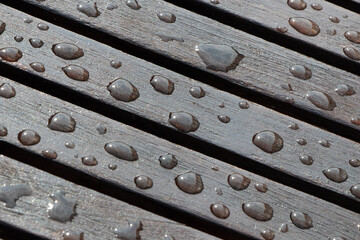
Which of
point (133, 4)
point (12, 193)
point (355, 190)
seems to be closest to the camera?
point (12, 193)

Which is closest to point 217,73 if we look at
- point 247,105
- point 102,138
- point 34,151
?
point 247,105

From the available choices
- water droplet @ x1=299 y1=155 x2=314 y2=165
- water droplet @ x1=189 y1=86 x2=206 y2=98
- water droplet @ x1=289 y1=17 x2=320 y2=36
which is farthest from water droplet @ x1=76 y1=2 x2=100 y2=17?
water droplet @ x1=299 y1=155 x2=314 y2=165

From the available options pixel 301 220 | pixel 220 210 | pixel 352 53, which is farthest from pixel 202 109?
→ pixel 352 53

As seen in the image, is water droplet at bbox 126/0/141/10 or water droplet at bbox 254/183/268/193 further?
water droplet at bbox 126/0/141/10

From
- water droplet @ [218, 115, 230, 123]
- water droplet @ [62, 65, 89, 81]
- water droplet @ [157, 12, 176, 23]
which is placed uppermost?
water droplet @ [157, 12, 176, 23]

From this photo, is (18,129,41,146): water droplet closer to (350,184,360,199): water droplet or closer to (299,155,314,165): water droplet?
(299,155,314,165): water droplet

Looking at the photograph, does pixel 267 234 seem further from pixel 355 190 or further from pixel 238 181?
pixel 355 190

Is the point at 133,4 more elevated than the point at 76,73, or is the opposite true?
the point at 133,4

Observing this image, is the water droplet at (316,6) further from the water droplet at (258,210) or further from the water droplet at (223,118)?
the water droplet at (258,210)

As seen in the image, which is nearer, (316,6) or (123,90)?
(123,90)
